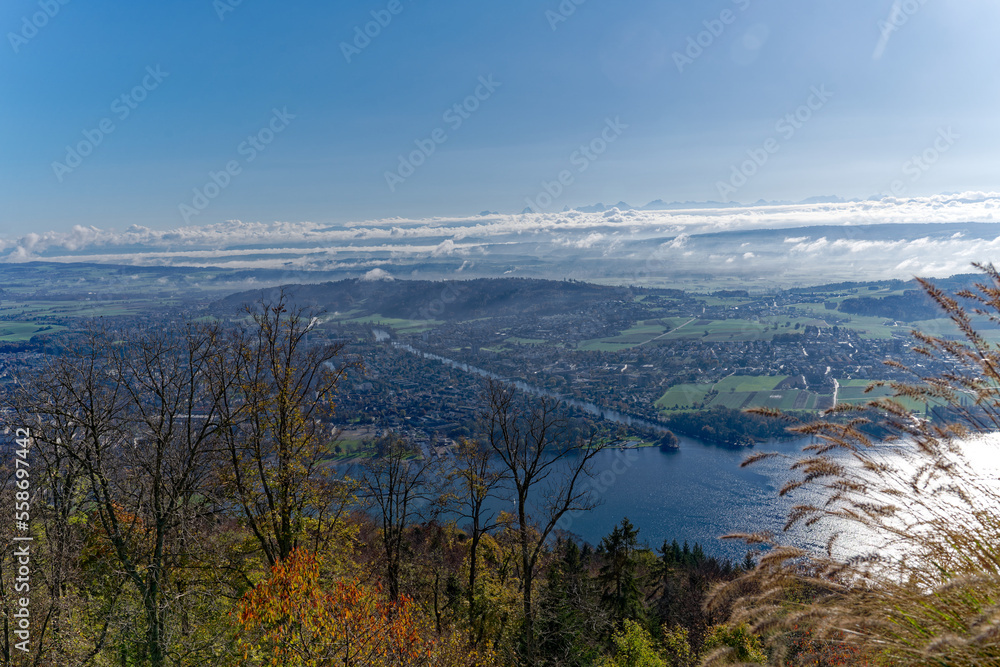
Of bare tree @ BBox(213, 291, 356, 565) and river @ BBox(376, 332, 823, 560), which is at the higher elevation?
bare tree @ BBox(213, 291, 356, 565)

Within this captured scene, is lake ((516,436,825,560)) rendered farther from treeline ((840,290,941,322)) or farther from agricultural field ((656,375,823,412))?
treeline ((840,290,941,322))

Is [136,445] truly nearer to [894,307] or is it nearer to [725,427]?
[725,427]

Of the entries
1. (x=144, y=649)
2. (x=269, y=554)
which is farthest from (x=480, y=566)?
(x=144, y=649)

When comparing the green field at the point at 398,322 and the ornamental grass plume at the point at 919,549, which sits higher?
the ornamental grass plume at the point at 919,549

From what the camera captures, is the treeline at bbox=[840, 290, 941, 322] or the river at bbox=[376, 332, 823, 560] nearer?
the river at bbox=[376, 332, 823, 560]

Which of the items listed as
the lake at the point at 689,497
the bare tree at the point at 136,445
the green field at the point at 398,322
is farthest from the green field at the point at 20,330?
the bare tree at the point at 136,445

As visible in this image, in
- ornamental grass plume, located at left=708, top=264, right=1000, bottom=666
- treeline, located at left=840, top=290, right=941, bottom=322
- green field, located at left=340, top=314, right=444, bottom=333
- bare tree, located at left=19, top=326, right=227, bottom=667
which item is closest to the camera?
ornamental grass plume, located at left=708, top=264, right=1000, bottom=666

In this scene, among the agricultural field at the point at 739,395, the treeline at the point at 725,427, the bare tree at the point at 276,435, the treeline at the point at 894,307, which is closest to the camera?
the bare tree at the point at 276,435

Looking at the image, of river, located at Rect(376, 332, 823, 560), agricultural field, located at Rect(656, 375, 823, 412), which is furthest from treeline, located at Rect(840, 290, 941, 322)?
river, located at Rect(376, 332, 823, 560)

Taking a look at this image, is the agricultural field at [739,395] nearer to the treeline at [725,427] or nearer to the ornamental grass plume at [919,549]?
the treeline at [725,427]
